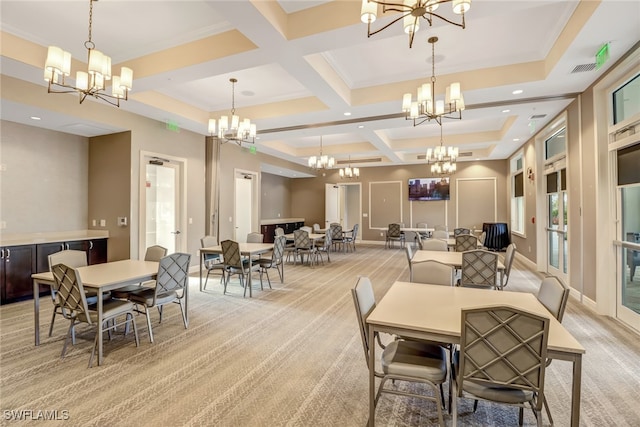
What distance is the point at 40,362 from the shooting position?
285 cm

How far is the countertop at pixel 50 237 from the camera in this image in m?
4.72

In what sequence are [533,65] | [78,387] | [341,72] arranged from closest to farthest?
[78,387] → [533,65] → [341,72]

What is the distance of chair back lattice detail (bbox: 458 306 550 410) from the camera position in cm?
152

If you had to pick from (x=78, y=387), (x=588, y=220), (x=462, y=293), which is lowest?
(x=78, y=387)

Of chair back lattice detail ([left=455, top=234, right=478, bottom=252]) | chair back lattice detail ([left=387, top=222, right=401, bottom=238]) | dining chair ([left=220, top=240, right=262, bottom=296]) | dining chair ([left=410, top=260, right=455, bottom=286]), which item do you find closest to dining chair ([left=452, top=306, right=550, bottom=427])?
dining chair ([left=410, top=260, right=455, bottom=286])

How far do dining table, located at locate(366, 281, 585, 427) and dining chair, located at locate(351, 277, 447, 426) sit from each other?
0.08 meters

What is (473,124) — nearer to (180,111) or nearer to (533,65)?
(533,65)

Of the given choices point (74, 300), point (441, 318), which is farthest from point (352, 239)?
point (441, 318)

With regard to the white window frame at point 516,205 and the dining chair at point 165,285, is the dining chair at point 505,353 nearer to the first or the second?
the dining chair at point 165,285

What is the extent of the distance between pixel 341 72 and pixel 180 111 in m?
3.09

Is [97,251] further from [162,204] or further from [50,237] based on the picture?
[162,204]

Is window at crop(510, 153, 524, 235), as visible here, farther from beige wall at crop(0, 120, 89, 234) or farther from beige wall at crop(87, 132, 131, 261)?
beige wall at crop(0, 120, 89, 234)

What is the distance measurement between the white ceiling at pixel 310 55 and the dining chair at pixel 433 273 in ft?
7.72

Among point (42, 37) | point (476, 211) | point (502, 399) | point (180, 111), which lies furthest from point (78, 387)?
point (476, 211)
